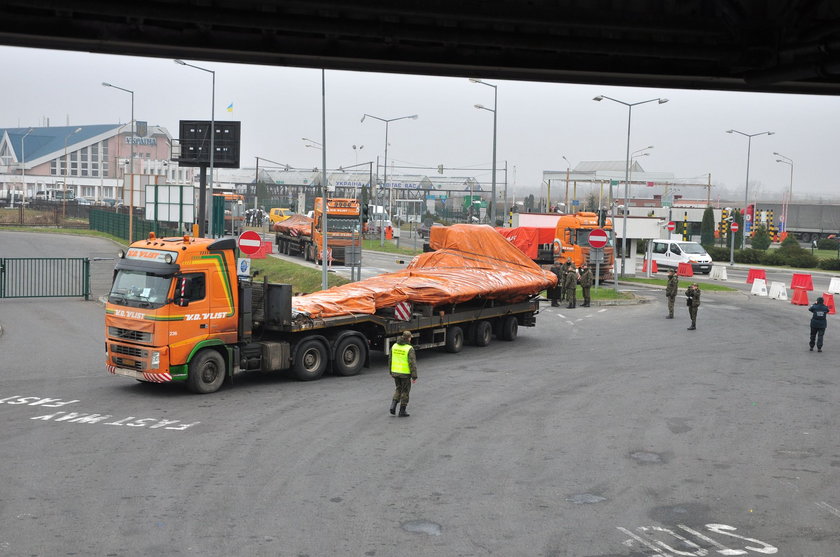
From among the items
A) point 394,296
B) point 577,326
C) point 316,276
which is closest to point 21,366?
point 394,296

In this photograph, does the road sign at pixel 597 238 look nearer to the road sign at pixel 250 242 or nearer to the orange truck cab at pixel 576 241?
the orange truck cab at pixel 576 241

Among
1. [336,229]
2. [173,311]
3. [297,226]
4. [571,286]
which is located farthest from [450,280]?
[297,226]

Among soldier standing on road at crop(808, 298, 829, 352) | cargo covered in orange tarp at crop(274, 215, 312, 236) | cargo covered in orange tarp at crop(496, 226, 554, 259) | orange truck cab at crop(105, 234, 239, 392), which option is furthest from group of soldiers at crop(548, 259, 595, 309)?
cargo covered in orange tarp at crop(274, 215, 312, 236)

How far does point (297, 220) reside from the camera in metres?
54.0

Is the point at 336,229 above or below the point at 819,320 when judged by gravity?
above

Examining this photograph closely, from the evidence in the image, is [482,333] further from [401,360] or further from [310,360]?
[401,360]

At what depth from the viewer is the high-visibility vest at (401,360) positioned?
48.2 feet

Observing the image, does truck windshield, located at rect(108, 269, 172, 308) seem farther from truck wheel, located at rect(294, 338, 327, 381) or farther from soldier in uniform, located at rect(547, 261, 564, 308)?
soldier in uniform, located at rect(547, 261, 564, 308)

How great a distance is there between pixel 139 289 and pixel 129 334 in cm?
82

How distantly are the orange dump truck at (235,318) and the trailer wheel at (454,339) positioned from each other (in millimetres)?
28

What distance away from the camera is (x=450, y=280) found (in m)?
22.1

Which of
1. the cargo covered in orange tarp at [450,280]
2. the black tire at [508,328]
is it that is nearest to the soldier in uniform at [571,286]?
the cargo covered in orange tarp at [450,280]

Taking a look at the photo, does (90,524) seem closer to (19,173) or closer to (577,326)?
(577,326)

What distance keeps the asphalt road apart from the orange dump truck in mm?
574
